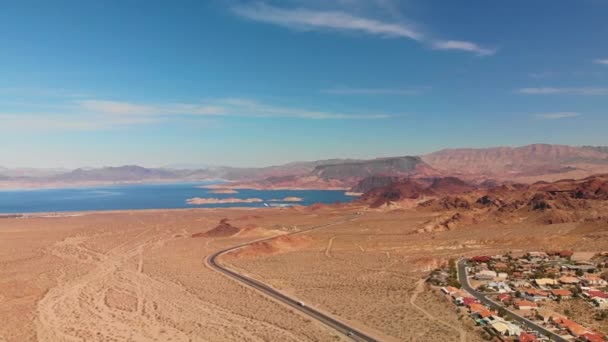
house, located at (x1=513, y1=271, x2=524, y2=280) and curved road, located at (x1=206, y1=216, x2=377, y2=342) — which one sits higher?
curved road, located at (x1=206, y1=216, x2=377, y2=342)

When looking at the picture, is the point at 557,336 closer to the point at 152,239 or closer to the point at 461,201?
the point at 152,239

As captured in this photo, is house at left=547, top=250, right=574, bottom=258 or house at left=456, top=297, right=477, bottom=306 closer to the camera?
house at left=456, top=297, right=477, bottom=306

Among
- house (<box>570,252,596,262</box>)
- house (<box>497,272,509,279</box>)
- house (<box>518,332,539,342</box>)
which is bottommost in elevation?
house (<box>570,252,596,262</box>)

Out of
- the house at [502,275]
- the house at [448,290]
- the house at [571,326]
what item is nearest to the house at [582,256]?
the house at [502,275]

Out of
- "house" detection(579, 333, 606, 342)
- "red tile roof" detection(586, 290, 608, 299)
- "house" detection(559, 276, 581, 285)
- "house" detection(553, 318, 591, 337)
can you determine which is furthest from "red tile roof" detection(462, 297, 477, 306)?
"house" detection(559, 276, 581, 285)

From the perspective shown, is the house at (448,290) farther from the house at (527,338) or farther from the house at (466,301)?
the house at (527,338)

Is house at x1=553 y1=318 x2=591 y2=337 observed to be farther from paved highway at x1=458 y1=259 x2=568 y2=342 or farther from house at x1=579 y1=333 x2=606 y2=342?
paved highway at x1=458 y1=259 x2=568 y2=342

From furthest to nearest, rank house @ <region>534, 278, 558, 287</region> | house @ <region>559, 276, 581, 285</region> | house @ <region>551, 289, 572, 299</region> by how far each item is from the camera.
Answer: house @ <region>559, 276, 581, 285</region>
house @ <region>534, 278, 558, 287</region>
house @ <region>551, 289, 572, 299</region>

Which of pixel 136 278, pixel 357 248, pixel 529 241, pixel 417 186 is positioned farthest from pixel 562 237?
pixel 417 186
